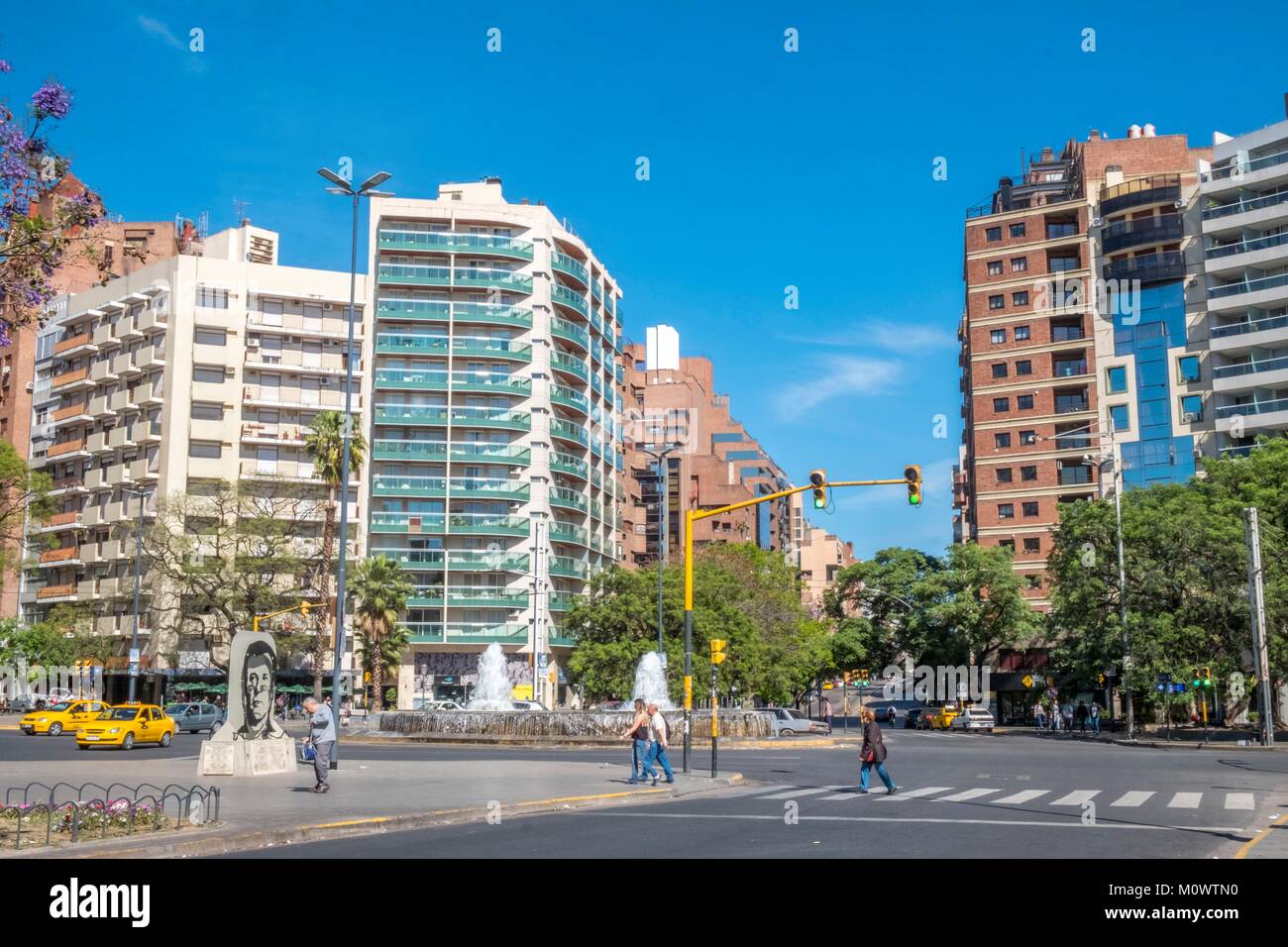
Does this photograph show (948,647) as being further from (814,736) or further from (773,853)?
(773,853)

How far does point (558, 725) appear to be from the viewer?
4275cm

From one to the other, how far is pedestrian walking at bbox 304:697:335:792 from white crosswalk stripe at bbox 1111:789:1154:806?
12.8 m

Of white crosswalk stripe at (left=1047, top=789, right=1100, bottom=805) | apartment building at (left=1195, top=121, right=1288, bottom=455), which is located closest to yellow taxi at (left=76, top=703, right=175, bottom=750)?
white crosswalk stripe at (left=1047, top=789, right=1100, bottom=805)

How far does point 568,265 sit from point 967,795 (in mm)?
73338

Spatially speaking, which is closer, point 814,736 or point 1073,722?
point 814,736

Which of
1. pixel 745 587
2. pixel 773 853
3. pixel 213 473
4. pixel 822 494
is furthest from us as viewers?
pixel 213 473

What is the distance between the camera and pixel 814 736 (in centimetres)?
4706

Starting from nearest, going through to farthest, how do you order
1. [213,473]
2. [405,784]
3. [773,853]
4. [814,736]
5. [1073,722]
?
1. [773,853]
2. [405,784]
3. [814,736]
4. [1073,722]
5. [213,473]

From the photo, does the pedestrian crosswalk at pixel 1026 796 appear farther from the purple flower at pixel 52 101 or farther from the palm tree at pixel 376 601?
the palm tree at pixel 376 601

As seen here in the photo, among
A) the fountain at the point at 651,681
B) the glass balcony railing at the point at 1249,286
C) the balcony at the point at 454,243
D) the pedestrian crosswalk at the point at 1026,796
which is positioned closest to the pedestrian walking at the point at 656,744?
the pedestrian crosswalk at the point at 1026,796

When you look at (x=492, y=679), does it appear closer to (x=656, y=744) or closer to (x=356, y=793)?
(x=656, y=744)

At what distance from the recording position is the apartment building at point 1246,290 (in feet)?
234
